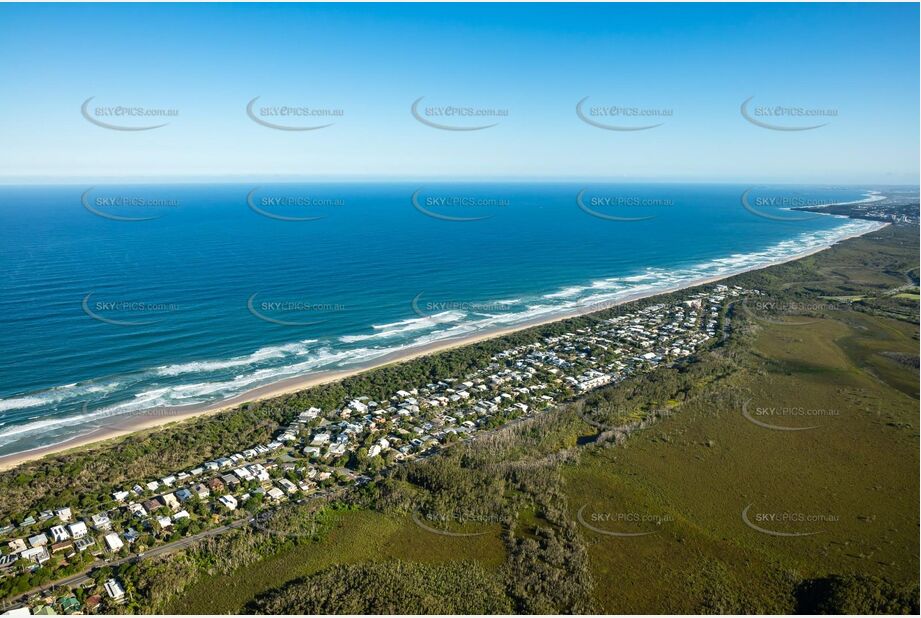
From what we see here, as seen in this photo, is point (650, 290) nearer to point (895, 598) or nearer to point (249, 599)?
point (895, 598)

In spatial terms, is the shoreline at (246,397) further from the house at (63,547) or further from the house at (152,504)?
the house at (63,547)

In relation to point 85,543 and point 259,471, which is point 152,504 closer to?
point 85,543

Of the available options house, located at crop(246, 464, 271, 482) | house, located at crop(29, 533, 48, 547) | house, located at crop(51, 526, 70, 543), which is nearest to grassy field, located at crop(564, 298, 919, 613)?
house, located at crop(246, 464, 271, 482)

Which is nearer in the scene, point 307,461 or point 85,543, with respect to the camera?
point 85,543

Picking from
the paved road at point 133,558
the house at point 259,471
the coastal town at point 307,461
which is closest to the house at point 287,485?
the coastal town at point 307,461

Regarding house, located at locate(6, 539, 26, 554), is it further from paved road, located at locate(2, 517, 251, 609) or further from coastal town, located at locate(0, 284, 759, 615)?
paved road, located at locate(2, 517, 251, 609)

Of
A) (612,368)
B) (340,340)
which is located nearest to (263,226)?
(340,340)

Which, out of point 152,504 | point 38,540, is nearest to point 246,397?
point 152,504
